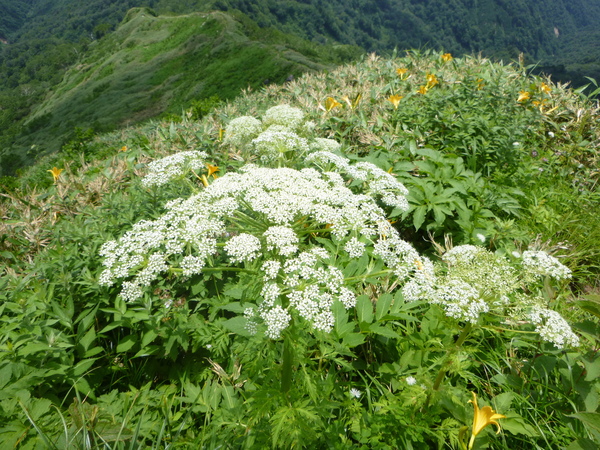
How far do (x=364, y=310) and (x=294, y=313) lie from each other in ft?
3.52

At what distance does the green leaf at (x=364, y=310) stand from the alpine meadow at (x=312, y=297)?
0.7 inches

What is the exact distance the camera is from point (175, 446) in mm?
2309

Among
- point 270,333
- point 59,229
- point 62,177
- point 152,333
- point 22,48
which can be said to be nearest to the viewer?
point 270,333

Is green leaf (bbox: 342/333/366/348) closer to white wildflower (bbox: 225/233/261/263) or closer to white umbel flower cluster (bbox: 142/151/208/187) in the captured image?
white wildflower (bbox: 225/233/261/263)

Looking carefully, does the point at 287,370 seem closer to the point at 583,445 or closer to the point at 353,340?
the point at 353,340

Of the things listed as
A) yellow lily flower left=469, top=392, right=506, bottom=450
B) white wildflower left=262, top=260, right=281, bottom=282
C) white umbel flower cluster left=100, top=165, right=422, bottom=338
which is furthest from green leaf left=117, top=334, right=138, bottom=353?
yellow lily flower left=469, top=392, right=506, bottom=450

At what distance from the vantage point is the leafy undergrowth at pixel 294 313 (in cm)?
208

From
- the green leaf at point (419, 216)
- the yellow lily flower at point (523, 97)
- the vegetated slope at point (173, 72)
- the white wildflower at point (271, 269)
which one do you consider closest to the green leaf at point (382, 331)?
the white wildflower at point (271, 269)

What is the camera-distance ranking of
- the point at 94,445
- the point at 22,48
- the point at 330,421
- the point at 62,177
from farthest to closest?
the point at 22,48 → the point at 62,177 → the point at 330,421 → the point at 94,445

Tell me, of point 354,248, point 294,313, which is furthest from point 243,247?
point 354,248

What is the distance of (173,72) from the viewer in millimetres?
72562

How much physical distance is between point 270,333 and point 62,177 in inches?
180

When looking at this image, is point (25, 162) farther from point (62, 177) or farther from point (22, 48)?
point (22, 48)

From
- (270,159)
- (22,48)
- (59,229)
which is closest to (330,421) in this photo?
(270,159)
